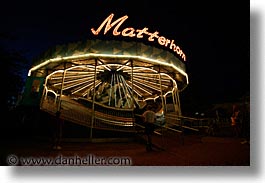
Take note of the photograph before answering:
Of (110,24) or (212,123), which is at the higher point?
(110,24)

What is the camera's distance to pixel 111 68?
12.8 metres

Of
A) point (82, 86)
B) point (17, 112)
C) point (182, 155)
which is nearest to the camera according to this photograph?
point (182, 155)

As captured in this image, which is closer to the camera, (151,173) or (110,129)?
(151,173)

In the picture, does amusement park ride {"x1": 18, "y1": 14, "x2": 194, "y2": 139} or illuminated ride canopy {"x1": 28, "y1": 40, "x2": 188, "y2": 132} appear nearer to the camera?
amusement park ride {"x1": 18, "y1": 14, "x2": 194, "y2": 139}

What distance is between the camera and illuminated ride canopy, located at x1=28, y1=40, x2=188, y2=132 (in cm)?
996

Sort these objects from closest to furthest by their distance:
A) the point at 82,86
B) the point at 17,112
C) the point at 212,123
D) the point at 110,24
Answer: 1. the point at 110,24
2. the point at 212,123
3. the point at 17,112
4. the point at 82,86

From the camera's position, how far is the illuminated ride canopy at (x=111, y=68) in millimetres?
9961

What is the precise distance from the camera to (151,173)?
578 cm

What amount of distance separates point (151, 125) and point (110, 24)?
4.57 m

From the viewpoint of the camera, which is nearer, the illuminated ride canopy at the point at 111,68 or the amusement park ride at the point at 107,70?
the amusement park ride at the point at 107,70

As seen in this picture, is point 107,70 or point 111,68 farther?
point 107,70

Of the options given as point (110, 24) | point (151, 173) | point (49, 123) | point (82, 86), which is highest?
point (110, 24)

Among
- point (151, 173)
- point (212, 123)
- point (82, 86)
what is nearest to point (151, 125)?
point (151, 173)

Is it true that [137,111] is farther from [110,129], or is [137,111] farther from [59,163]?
[59,163]
